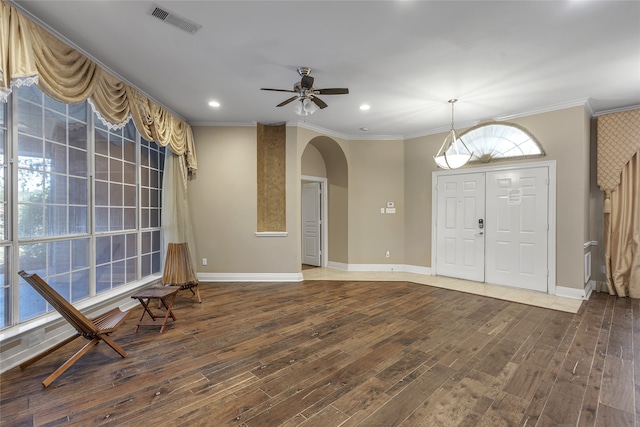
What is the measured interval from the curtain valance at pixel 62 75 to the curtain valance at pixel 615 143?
655cm

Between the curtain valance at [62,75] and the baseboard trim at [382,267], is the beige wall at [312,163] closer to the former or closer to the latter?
the baseboard trim at [382,267]

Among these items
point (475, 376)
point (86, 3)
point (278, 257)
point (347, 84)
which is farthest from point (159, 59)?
point (475, 376)

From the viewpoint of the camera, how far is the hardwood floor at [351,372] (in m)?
1.88

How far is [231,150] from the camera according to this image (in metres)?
5.29

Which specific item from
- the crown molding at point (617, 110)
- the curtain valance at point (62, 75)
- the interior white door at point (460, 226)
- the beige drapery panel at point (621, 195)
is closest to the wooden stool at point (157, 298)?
the curtain valance at point (62, 75)

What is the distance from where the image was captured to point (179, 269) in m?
4.23

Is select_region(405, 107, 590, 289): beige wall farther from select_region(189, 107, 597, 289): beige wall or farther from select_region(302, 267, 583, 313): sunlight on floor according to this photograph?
select_region(302, 267, 583, 313): sunlight on floor

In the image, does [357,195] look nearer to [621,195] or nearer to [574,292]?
[574,292]

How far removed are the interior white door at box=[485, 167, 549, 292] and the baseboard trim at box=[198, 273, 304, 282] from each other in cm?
351

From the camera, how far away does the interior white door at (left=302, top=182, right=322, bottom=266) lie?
6.77 m

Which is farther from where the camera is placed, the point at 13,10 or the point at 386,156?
the point at 386,156

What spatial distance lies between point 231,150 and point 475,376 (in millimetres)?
4776

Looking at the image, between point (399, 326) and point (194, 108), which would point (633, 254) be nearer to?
point (399, 326)

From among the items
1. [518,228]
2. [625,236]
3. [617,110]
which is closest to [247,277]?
[518,228]
